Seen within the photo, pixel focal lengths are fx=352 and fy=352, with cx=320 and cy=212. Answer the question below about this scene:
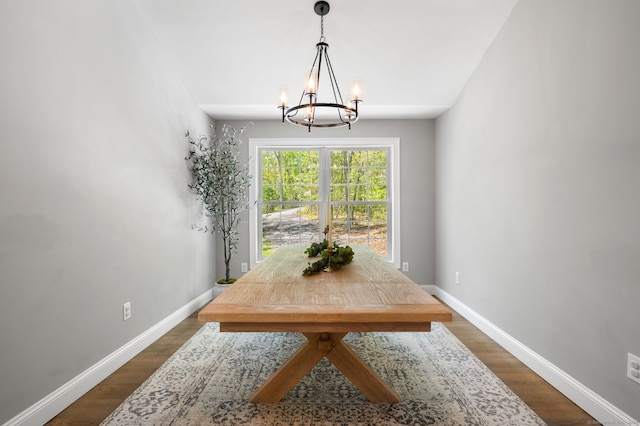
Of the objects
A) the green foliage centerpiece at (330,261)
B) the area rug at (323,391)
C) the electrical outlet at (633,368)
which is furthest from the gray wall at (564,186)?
the green foliage centerpiece at (330,261)

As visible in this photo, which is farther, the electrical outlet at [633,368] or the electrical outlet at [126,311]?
the electrical outlet at [126,311]

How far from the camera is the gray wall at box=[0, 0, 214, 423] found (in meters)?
1.62

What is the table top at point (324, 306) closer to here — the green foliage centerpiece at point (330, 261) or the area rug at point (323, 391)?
the green foliage centerpiece at point (330, 261)

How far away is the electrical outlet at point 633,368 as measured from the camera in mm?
1555

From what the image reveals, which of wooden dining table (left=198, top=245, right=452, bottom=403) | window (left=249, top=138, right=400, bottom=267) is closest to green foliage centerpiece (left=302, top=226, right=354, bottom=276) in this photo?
wooden dining table (left=198, top=245, right=452, bottom=403)

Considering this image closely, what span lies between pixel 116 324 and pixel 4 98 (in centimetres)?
150

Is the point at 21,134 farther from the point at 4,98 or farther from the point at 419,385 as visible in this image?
the point at 419,385

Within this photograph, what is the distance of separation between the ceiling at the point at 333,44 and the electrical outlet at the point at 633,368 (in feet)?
6.82

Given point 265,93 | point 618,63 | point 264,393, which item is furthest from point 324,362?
point 265,93

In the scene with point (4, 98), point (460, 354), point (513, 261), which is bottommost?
point (460, 354)

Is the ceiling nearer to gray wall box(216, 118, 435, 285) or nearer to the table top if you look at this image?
gray wall box(216, 118, 435, 285)

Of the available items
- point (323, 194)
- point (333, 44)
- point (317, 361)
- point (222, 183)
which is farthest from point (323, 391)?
point (323, 194)

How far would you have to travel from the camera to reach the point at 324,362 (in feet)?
7.74

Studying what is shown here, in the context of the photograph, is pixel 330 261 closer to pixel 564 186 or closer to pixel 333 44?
pixel 564 186
